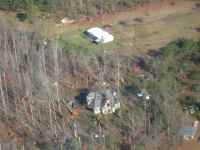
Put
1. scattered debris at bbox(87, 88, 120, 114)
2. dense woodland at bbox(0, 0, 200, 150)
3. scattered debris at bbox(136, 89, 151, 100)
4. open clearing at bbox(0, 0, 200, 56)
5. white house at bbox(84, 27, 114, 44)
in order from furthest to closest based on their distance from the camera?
white house at bbox(84, 27, 114, 44) < open clearing at bbox(0, 0, 200, 56) < scattered debris at bbox(136, 89, 151, 100) < scattered debris at bbox(87, 88, 120, 114) < dense woodland at bbox(0, 0, 200, 150)

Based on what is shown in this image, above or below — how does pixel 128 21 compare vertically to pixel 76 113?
above

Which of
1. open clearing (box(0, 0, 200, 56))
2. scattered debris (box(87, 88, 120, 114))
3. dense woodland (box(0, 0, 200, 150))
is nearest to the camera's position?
dense woodland (box(0, 0, 200, 150))

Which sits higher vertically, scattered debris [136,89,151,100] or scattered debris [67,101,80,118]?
scattered debris [136,89,151,100]

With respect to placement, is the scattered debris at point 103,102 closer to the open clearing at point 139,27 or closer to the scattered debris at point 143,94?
the scattered debris at point 143,94

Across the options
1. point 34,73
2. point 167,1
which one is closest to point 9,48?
point 34,73

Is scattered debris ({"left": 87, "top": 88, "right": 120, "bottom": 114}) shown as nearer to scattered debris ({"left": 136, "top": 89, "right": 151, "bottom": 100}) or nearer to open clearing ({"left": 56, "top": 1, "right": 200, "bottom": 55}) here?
scattered debris ({"left": 136, "top": 89, "right": 151, "bottom": 100})

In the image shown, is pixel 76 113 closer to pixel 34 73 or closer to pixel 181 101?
pixel 34 73

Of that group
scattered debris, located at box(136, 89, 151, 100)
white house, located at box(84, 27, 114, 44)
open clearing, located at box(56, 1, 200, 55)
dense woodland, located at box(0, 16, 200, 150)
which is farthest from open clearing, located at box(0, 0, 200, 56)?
scattered debris, located at box(136, 89, 151, 100)

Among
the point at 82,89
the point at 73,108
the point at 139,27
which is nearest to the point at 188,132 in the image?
the point at 73,108

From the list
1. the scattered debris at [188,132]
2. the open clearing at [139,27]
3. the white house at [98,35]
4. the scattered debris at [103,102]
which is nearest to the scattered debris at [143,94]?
the scattered debris at [103,102]

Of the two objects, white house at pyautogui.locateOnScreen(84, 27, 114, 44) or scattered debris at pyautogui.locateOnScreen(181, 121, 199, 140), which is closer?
scattered debris at pyautogui.locateOnScreen(181, 121, 199, 140)
